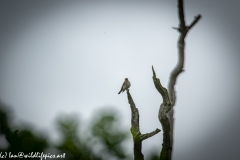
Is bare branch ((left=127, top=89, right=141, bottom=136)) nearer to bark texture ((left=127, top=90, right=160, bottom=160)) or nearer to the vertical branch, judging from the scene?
bark texture ((left=127, top=90, right=160, bottom=160))

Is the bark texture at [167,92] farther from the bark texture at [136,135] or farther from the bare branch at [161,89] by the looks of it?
the bark texture at [136,135]

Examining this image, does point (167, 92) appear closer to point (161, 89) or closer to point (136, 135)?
point (161, 89)

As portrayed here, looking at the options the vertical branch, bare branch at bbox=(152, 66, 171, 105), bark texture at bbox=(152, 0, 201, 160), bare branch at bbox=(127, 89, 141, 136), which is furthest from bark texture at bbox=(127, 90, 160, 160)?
the vertical branch

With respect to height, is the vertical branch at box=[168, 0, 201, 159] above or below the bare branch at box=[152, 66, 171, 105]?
above

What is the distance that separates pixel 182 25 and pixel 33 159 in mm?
5632

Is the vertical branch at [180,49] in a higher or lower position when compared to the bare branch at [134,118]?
higher

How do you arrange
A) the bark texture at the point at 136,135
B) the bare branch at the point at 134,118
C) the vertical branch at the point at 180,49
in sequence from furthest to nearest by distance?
the vertical branch at the point at 180,49 < the bare branch at the point at 134,118 < the bark texture at the point at 136,135

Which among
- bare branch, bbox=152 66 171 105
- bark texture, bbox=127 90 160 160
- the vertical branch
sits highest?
the vertical branch

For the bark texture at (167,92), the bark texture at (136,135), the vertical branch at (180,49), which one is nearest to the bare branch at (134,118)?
the bark texture at (136,135)

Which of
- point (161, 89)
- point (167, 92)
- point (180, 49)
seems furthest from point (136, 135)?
point (180, 49)

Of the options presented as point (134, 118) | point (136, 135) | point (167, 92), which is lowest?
point (136, 135)

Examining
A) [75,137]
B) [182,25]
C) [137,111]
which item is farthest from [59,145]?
[182,25]

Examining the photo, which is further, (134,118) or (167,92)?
(167,92)

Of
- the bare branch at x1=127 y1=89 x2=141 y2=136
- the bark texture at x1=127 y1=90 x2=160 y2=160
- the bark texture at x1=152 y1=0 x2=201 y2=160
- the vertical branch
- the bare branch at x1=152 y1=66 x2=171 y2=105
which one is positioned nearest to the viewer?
the bark texture at x1=127 y1=90 x2=160 y2=160
